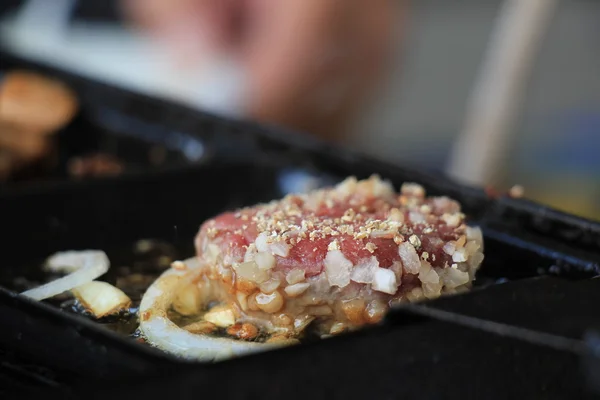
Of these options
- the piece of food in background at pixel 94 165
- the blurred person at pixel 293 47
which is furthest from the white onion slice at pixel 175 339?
the blurred person at pixel 293 47

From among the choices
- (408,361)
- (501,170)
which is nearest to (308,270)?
(408,361)

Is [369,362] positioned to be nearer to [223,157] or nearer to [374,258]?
[374,258]

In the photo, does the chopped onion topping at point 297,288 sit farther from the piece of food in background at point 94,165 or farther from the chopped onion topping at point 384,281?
the piece of food in background at point 94,165

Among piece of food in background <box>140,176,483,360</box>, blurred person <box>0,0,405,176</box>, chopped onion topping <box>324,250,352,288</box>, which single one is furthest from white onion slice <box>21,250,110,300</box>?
blurred person <box>0,0,405,176</box>

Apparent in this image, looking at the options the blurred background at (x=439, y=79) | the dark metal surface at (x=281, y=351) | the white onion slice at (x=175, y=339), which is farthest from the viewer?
the blurred background at (x=439, y=79)

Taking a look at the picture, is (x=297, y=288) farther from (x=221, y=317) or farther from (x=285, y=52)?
(x=285, y=52)

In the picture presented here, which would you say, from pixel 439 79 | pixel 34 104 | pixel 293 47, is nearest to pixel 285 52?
pixel 293 47

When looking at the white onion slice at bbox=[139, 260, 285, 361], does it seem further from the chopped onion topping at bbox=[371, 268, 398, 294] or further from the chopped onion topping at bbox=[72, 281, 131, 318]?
the chopped onion topping at bbox=[371, 268, 398, 294]

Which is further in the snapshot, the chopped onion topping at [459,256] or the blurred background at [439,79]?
the blurred background at [439,79]
